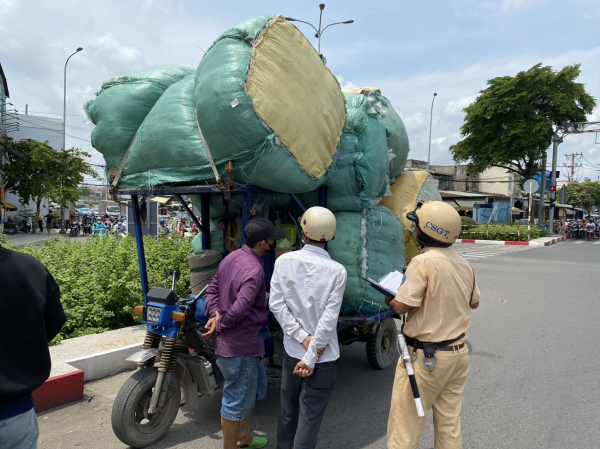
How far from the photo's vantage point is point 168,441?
3.01 m

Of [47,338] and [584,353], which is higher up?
[47,338]

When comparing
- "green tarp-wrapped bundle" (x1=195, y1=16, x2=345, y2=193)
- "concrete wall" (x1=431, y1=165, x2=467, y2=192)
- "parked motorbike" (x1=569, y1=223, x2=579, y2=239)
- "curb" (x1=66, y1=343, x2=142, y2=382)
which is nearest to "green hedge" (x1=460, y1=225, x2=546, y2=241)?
"parked motorbike" (x1=569, y1=223, x2=579, y2=239)

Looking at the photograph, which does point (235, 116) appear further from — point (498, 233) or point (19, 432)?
point (498, 233)

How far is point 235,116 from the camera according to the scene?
9.17 feet

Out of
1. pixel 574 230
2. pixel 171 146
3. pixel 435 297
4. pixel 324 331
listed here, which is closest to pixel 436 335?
pixel 435 297

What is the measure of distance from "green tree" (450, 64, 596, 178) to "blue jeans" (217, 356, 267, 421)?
92.5ft

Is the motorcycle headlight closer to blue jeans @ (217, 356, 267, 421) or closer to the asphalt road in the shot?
blue jeans @ (217, 356, 267, 421)

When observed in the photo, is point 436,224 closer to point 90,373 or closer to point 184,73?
point 184,73

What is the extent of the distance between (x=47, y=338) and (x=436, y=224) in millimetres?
1941

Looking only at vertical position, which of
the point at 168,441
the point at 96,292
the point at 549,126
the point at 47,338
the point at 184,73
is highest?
the point at 549,126

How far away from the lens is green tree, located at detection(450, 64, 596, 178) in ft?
86.2

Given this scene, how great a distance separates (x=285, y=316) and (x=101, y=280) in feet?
→ 12.0

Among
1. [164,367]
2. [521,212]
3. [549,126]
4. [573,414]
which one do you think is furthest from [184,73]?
[521,212]

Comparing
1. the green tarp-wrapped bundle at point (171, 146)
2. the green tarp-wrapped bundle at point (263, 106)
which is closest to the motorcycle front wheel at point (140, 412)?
the green tarp-wrapped bundle at point (171, 146)
